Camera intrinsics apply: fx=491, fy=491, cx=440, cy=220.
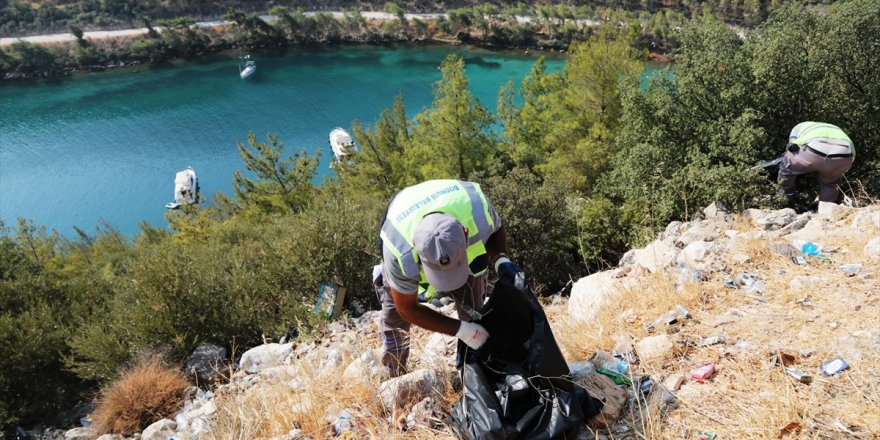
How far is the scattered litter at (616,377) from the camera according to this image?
3.64 m

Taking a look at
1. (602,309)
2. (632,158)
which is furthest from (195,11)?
(602,309)

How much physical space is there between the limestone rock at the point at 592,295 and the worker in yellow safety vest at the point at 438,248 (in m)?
1.70

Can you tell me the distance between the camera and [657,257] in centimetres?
631

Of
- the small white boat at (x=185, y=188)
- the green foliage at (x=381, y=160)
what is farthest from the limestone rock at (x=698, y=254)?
the small white boat at (x=185, y=188)

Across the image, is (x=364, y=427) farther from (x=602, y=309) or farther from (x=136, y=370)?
(x=136, y=370)

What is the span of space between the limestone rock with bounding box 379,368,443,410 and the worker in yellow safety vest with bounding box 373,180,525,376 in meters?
0.55

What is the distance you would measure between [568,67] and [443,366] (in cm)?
1659

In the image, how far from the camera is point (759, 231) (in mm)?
6402

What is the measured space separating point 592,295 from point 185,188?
33.4 m

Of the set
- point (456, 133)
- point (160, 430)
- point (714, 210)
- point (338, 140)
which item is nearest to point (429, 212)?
point (160, 430)

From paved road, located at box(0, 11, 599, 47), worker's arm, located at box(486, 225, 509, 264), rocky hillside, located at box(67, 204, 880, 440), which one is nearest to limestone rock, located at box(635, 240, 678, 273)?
rocky hillside, located at box(67, 204, 880, 440)

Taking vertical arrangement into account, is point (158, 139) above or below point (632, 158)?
below

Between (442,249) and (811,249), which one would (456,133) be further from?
(442,249)

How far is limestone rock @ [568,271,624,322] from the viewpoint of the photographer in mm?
→ 5105
